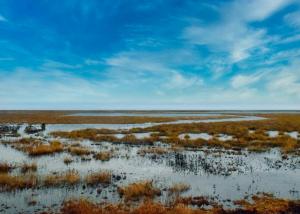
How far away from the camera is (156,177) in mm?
16406

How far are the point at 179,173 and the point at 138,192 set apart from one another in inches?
192

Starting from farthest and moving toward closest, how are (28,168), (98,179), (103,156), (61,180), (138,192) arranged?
1. (103,156)
2. (28,168)
3. (98,179)
4. (61,180)
5. (138,192)

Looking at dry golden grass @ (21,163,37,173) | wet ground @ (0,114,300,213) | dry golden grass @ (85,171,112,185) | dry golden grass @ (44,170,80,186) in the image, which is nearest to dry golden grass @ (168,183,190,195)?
wet ground @ (0,114,300,213)

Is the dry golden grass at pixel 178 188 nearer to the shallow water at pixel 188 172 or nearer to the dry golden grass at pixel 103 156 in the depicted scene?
the shallow water at pixel 188 172

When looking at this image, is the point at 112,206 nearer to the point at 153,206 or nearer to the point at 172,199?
the point at 153,206

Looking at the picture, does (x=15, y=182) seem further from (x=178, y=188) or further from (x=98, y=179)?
(x=178, y=188)

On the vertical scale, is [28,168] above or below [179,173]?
above

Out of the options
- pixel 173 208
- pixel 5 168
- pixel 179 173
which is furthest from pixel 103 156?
pixel 173 208

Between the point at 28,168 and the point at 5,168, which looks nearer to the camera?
the point at 5,168

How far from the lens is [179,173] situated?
17406 mm

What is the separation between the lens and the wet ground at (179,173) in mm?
12641

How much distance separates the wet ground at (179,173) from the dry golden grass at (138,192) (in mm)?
341

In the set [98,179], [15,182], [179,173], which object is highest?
[15,182]

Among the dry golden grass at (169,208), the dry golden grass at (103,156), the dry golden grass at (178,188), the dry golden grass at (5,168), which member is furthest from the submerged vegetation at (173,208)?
the dry golden grass at (103,156)
